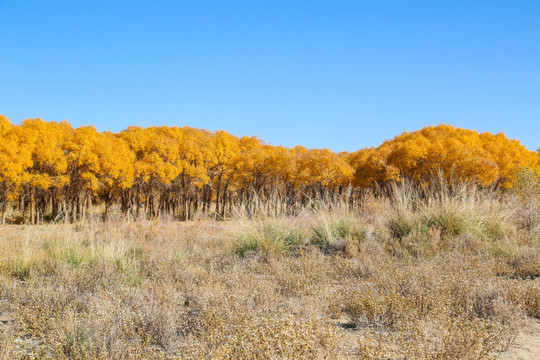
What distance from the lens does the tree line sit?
32750 mm

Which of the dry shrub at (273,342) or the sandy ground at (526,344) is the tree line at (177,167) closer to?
the sandy ground at (526,344)

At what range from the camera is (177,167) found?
3844 cm

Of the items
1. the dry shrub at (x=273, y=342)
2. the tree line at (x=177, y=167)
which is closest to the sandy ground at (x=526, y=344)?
the dry shrub at (x=273, y=342)

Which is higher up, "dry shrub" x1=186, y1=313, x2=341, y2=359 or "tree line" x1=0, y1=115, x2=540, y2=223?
"tree line" x1=0, y1=115, x2=540, y2=223

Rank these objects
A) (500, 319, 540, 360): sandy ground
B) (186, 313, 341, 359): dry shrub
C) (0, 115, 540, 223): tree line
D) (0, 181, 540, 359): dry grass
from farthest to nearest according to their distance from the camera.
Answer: (0, 115, 540, 223): tree line, (500, 319, 540, 360): sandy ground, (0, 181, 540, 359): dry grass, (186, 313, 341, 359): dry shrub

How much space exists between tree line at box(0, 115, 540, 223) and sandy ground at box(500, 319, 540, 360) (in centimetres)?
2724

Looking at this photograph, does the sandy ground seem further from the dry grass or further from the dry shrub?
the dry shrub

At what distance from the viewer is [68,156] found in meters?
34.0

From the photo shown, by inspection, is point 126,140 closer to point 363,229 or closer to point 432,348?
point 363,229

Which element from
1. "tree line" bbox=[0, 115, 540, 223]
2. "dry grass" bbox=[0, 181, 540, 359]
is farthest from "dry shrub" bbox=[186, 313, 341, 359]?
"tree line" bbox=[0, 115, 540, 223]

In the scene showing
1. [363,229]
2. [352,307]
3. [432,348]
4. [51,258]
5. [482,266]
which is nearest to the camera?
[432,348]

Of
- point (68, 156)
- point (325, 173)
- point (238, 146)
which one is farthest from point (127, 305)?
point (238, 146)

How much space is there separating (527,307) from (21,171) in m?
33.1

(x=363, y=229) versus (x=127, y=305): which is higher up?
(x=363, y=229)
